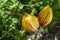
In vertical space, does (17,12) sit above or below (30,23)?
above

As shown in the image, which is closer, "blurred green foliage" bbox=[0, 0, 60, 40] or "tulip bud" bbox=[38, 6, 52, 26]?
"blurred green foliage" bbox=[0, 0, 60, 40]

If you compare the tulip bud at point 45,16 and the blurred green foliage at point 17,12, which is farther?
the tulip bud at point 45,16

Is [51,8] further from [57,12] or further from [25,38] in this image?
[25,38]
